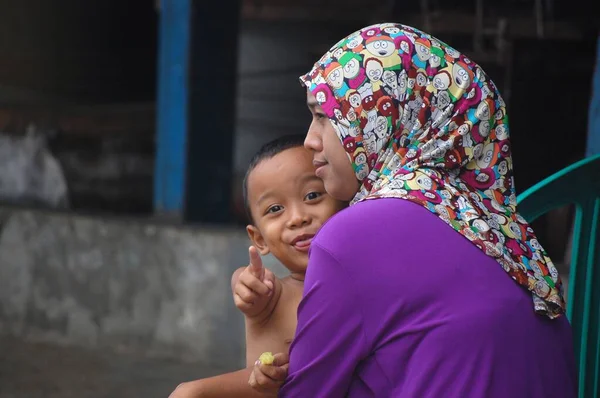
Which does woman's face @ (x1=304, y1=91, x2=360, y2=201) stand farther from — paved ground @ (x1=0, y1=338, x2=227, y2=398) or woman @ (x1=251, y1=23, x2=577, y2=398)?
paved ground @ (x1=0, y1=338, x2=227, y2=398)

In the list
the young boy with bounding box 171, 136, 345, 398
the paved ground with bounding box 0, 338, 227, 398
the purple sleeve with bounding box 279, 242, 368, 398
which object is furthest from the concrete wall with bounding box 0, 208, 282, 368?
the purple sleeve with bounding box 279, 242, 368, 398

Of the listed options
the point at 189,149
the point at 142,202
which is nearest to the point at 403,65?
the point at 189,149

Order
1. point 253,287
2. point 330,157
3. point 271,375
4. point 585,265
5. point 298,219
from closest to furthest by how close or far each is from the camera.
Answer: point 271,375, point 330,157, point 253,287, point 298,219, point 585,265

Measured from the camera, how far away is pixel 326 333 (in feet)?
5.69

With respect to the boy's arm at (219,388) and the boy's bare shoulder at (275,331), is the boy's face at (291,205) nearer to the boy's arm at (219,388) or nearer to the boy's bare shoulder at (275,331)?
the boy's bare shoulder at (275,331)

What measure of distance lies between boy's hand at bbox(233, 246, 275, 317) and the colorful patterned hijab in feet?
0.99

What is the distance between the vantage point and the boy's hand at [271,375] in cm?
183

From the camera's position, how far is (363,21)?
31.1 ft

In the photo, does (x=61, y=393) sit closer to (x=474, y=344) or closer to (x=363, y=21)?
(x=474, y=344)

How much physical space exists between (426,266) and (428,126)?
324 mm

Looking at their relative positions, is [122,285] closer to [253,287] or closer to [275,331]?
[275,331]

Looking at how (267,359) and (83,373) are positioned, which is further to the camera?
(83,373)

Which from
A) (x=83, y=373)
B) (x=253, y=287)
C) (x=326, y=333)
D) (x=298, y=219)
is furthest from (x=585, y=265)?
(x=83, y=373)

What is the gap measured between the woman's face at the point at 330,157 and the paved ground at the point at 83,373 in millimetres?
2814
